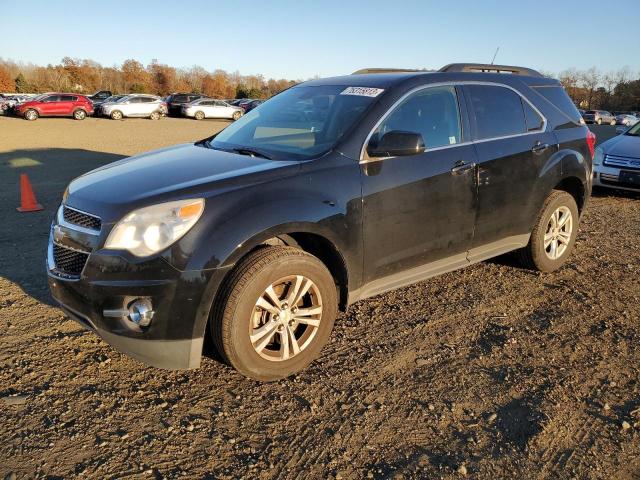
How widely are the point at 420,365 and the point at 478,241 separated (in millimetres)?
1357

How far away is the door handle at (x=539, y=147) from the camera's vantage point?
468cm

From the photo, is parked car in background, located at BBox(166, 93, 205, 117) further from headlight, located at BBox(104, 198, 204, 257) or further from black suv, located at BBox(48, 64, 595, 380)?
headlight, located at BBox(104, 198, 204, 257)

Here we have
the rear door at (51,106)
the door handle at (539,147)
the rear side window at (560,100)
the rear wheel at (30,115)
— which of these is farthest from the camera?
the rear door at (51,106)

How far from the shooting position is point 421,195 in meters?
3.77

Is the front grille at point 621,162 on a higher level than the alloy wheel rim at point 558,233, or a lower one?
higher

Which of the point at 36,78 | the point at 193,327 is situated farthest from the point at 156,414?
the point at 36,78

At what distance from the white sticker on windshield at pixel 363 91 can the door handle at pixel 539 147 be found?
171 cm

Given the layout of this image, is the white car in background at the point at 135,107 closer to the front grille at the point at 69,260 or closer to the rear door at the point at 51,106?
the rear door at the point at 51,106

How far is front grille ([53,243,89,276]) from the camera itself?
118 inches

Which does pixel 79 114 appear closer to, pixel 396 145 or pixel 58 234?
pixel 58 234

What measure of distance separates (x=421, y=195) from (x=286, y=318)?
4.49ft

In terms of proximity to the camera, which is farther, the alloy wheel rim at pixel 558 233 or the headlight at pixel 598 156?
the headlight at pixel 598 156

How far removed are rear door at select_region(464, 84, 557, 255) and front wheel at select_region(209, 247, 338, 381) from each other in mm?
1661

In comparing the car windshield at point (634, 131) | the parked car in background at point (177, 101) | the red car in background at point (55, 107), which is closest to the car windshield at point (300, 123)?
the car windshield at point (634, 131)
